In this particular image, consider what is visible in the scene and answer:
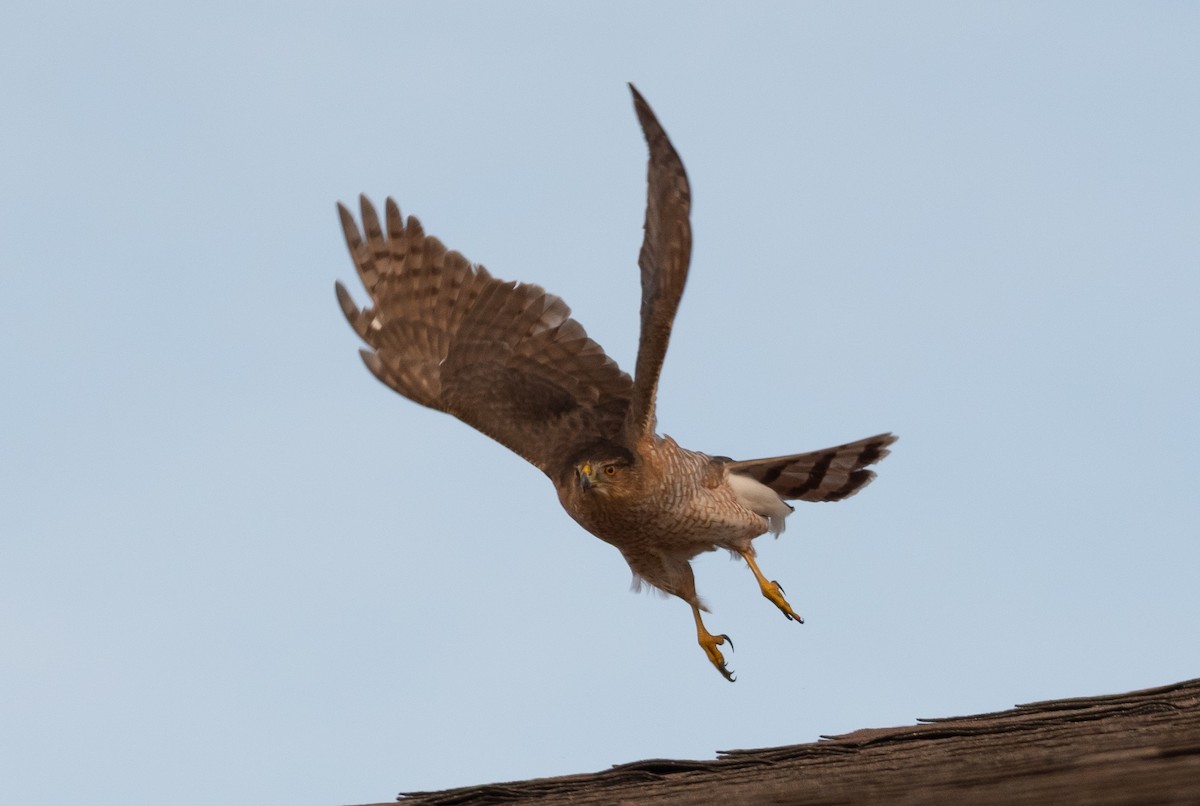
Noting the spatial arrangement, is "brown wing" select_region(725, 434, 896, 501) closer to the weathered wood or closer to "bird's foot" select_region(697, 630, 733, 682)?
"bird's foot" select_region(697, 630, 733, 682)

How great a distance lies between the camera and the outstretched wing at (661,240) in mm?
6441

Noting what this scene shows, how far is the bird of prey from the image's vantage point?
26.5 feet

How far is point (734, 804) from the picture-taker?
475cm

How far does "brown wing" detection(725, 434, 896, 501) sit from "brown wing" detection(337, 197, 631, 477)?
34.4 inches

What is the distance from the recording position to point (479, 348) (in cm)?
903

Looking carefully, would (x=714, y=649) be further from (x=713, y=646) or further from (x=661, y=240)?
(x=661, y=240)

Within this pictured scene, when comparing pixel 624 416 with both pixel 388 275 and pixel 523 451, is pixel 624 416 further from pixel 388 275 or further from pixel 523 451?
pixel 388 275

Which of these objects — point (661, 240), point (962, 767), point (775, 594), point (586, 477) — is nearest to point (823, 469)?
point (775, 594)

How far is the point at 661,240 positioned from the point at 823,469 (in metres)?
2.59

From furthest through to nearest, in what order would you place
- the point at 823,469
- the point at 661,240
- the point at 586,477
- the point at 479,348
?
the point at 479,348, the point at 823,469, the point at 586,477, the point at 661,240

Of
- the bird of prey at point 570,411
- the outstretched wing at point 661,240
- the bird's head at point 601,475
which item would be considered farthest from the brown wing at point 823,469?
the outstretched wing at point 661,240

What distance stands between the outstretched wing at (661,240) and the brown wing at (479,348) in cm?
133

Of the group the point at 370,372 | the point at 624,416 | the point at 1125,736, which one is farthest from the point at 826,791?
the point at 370,372

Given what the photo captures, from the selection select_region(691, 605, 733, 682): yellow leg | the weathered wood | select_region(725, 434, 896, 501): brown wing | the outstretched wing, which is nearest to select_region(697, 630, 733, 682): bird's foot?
select_region(691, 605, 733, 682): yellow leg
